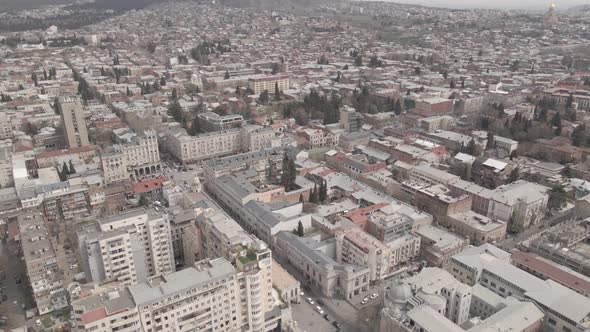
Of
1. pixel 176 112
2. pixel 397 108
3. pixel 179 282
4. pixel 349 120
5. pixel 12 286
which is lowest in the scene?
pixel 12 286

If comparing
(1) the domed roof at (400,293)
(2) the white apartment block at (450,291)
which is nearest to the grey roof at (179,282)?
(1) the domed roof at (400,293)

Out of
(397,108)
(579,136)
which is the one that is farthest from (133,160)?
(579,136)

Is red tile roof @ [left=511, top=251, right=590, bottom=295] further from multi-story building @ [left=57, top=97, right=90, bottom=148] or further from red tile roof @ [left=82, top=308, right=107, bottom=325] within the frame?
multi-story building @ [left=57, top=97, right=90, bottom=148]

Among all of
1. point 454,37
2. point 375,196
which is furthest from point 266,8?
point 375,196

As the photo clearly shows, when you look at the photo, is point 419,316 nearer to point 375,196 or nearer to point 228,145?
point 375,196

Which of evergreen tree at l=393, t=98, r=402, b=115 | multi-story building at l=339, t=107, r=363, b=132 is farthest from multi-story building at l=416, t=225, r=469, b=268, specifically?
evergreen tree at l=393, t=98, r=402, b=115

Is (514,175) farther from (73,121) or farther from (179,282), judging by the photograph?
(73,121)

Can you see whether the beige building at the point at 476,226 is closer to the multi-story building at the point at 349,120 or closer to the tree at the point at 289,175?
the tree at the point at 289,175
